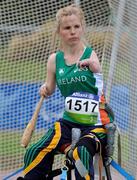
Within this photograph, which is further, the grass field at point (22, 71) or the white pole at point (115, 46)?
the grass field at point (22, 71)

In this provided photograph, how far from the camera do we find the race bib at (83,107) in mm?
3611

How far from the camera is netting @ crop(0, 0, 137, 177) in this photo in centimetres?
494

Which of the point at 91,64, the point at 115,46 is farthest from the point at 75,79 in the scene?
the point at 115,46

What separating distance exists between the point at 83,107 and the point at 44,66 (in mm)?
2207

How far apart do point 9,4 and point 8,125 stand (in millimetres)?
1174

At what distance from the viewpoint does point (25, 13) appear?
5.65 m

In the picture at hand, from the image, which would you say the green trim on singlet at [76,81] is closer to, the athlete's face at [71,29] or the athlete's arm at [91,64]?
the athlete's arm at [91,64]

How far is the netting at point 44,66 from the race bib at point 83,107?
1.13 m

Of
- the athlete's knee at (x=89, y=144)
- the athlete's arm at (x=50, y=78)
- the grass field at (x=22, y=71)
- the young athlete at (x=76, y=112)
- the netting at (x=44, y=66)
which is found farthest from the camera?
the grass field at (x=22, y=71)

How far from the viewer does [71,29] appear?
3725mm

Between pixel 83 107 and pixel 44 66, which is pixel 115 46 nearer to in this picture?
pixel 44 66

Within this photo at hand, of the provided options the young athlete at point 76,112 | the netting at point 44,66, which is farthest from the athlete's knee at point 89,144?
the netting at point 44,66

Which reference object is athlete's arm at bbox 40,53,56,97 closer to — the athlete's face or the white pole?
the athlete's face

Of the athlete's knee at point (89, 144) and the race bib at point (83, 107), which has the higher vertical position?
the race bib at point (83, 107)
